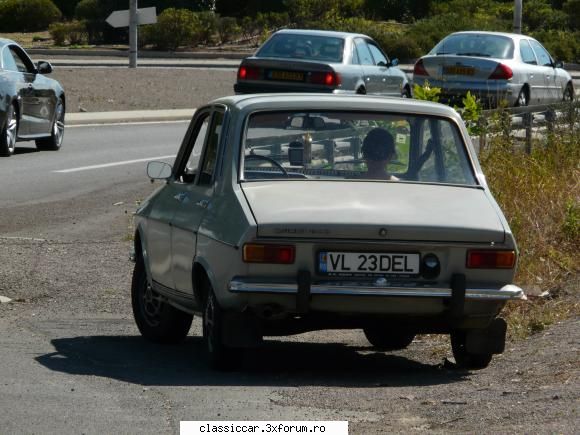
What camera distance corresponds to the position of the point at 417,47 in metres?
56.0

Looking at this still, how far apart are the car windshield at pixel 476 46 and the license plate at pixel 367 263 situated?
20.3 m

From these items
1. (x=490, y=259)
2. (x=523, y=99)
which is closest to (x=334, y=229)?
(x=490, y=259)

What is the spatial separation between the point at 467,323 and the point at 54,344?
98.3 inches

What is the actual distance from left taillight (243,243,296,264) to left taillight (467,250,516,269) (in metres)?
0.88

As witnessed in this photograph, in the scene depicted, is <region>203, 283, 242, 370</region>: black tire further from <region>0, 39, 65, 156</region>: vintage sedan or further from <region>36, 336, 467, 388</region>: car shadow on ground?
<region>0, 39, 65, 156</region>: vintage sedan

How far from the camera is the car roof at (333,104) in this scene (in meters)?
8.30

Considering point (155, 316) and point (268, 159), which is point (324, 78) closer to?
point (155, 316)

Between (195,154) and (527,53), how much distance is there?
799 inches

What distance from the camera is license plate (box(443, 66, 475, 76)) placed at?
26.5m

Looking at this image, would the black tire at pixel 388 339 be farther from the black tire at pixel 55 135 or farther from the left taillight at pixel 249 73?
the left taillight at pixel 249 73

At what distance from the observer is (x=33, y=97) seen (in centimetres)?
2188

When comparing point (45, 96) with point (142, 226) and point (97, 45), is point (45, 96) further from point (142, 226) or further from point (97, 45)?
point (97, 45)

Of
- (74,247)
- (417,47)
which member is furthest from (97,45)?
(74,247)

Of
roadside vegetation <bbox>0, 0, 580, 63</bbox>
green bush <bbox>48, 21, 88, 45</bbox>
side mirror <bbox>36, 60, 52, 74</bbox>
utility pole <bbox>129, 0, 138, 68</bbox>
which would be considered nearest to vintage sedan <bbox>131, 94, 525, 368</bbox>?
side mirror <bbox>36, 60, 52, 74</bbox>
